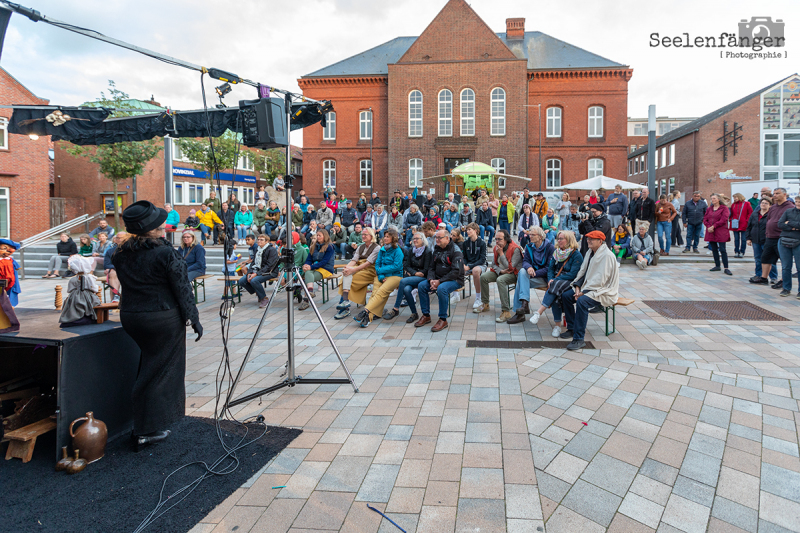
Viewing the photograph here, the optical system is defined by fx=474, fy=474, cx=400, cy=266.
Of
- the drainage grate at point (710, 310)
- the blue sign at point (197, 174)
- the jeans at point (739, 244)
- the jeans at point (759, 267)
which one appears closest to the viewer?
the drainage grate at point (710, 310)

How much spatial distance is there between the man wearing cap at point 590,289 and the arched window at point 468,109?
27.5 meters

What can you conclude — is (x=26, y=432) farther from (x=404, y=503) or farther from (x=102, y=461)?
(x=404, y=503)

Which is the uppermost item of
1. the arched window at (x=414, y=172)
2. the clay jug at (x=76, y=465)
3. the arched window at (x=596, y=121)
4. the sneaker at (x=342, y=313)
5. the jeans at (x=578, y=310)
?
the arched window at (x=596, y=121)

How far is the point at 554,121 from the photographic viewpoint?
114 ft

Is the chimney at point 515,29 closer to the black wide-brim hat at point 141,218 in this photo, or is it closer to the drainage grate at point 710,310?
the drainage grate at point 710,310

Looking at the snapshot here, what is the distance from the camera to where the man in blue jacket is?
26.1 feet

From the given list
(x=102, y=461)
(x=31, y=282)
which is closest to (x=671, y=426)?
(x=102, y=461)

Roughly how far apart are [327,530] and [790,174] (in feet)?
153

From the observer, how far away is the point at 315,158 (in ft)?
118

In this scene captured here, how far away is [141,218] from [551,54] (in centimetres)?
3756

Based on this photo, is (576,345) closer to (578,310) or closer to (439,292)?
(578,310)

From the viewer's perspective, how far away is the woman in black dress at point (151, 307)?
3.79 meters

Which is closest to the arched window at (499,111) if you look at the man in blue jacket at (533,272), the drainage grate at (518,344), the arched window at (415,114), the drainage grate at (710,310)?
the arched window at (415,114)

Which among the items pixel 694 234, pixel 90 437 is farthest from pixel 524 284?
pixel 694 234
